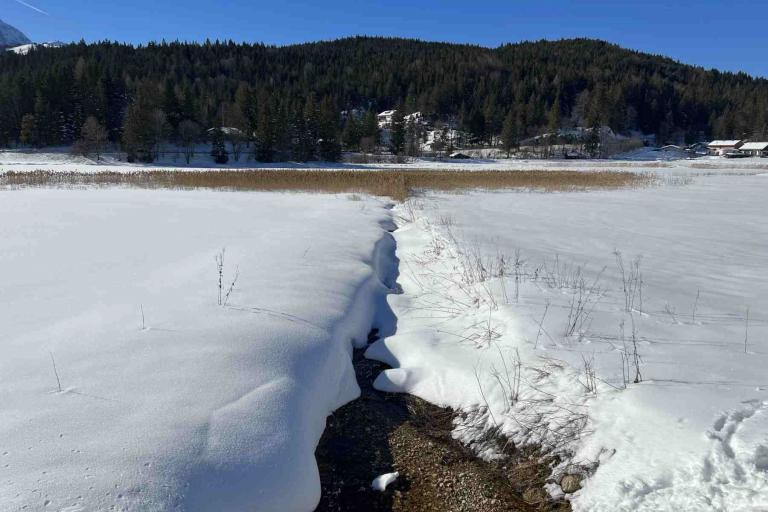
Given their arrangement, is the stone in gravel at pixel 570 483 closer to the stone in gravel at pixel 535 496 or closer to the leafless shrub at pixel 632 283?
the stone in gravel at pixel 535 496

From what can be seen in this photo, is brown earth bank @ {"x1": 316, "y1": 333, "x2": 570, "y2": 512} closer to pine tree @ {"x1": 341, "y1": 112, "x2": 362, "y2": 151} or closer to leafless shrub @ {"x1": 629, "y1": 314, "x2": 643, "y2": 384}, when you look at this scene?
leafless shrub @ {"x1": 629, "y1": 314, "x2": 643, "y2": 384}

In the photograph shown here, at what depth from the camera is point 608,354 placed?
15.9 ft

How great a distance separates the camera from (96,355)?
447 centimetres

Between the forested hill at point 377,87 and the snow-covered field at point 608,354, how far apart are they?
198 feet

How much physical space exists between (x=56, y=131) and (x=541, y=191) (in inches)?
2913

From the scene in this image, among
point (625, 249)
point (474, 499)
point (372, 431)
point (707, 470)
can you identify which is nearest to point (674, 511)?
point (707, 470)

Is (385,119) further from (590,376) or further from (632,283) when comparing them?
(590,376)

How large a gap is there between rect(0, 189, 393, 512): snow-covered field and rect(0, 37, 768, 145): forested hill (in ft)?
194

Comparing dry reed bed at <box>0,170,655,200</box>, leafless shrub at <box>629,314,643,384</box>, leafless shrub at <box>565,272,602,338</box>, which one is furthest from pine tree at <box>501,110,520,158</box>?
leafless shrub at <box>629,314,643,384</box>

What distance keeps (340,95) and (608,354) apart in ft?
433

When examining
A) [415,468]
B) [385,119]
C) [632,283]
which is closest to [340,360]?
[415,468]

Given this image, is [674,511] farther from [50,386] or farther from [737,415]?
[50,386]

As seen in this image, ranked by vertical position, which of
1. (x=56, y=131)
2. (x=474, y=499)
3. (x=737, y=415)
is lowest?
(x=474, y=499)

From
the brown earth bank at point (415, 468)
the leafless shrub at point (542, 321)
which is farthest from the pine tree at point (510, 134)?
the brown earth bank at point (415, 468)
